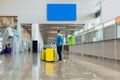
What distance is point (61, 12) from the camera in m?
30.8

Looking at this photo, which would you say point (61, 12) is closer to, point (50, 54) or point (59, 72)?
point (50, 54)

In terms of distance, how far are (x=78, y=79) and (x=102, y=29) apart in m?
10.2

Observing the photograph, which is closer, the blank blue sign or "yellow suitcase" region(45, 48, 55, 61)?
"yellow suitcase" region(45, 48, 55, 61)

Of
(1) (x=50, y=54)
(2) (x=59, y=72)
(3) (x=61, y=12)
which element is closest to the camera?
(2) (x=59, y=72)

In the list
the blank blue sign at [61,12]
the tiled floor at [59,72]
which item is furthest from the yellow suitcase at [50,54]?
the blank blue sign at [61,12]

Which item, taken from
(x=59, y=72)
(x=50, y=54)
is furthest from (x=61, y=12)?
(x=59, y=72)

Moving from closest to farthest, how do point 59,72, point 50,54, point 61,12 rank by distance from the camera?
point 59,72
point 50,54
point 61,12

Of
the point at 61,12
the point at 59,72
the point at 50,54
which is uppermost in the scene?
the point at 61,12

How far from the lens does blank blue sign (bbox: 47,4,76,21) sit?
101ft

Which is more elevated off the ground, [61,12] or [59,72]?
[61,12]

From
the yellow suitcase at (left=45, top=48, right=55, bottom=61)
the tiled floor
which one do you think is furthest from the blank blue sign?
the tiled floor

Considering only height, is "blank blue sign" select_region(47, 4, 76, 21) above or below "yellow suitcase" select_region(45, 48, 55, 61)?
above

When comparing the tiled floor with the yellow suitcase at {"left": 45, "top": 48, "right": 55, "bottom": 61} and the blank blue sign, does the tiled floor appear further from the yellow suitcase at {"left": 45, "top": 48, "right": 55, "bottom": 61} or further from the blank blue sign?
the blank blue sign

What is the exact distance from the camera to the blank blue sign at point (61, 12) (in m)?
30.9
